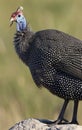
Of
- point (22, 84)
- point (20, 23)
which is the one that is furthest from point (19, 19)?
point (22, 84)

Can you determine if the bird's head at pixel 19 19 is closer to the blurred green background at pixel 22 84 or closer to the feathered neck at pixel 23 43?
the feathered neck at pixel 23 43

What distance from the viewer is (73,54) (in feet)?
33.3

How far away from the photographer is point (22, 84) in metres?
14.6

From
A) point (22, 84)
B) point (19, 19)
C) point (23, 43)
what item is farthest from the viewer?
point (22, 84)

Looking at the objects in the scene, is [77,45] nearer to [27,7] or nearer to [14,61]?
[14,61]

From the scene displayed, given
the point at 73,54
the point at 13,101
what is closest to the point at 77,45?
the point at 73,54

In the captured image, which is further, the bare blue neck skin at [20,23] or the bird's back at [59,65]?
the bare blue neck skin at [20,23]

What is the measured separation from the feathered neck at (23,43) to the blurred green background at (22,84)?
2.90 metres

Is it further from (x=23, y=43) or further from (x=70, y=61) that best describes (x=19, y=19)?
(x=70, y=61)

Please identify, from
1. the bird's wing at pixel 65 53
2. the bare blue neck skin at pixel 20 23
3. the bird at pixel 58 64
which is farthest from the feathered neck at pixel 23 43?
the bird's wing at pixel 65 53

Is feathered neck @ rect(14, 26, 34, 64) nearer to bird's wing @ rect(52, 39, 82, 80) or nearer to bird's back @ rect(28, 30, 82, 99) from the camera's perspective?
bird's back @ rect(28, 30, 82, 99)

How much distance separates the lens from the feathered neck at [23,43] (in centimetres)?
1051

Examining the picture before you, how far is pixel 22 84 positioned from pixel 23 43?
13.4 feet

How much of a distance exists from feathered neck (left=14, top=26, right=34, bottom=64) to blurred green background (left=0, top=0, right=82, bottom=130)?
114 inches
